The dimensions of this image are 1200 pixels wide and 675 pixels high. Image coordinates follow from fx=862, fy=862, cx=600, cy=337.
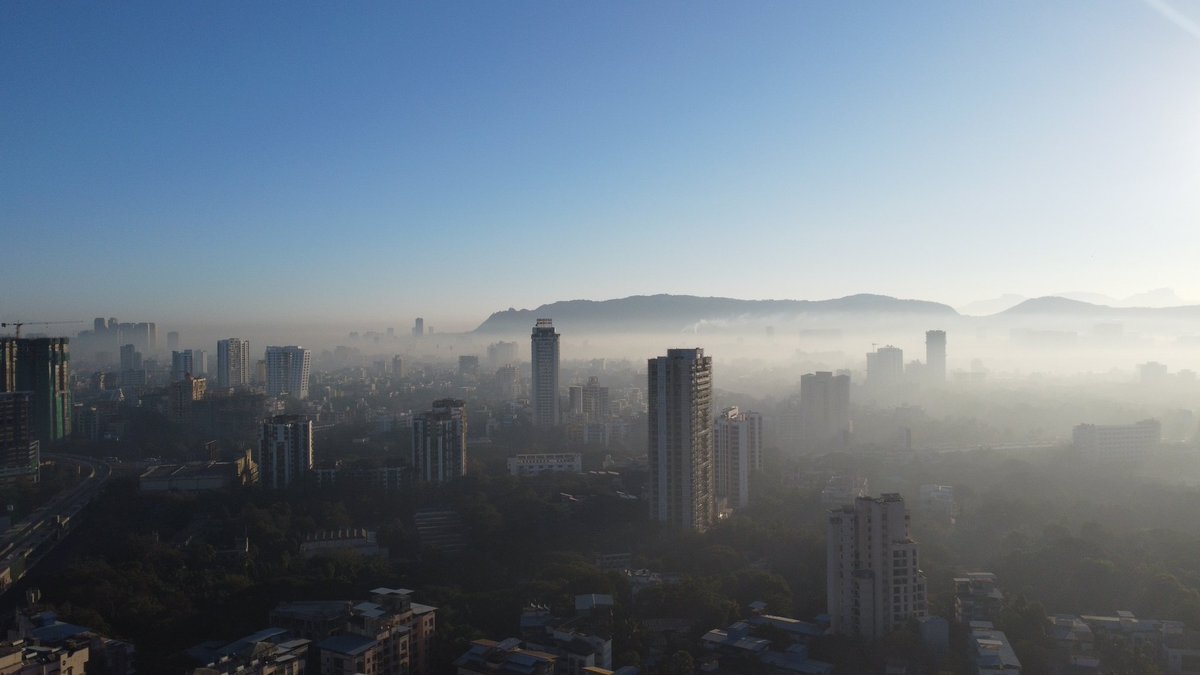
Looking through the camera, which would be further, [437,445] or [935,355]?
[935,355]

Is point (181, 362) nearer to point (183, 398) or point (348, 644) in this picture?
point (183, 398)

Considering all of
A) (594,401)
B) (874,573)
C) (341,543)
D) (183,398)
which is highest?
(183,398)

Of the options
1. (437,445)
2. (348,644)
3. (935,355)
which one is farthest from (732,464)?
(935,355)

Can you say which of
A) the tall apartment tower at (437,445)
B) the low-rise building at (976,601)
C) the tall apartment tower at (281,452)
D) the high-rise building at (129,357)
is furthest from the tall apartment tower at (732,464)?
the high-rise building at (129,357)

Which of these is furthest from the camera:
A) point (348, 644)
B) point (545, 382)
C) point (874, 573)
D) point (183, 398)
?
point (183, 398)

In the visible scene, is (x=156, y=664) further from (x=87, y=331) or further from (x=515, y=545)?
(x=87, y=331)

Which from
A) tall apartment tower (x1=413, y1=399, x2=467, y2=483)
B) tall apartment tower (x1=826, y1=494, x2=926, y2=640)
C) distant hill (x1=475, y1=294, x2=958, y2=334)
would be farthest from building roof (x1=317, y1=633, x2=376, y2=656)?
distant hill (x1=475, y1=294, x2=958, y2=334)
